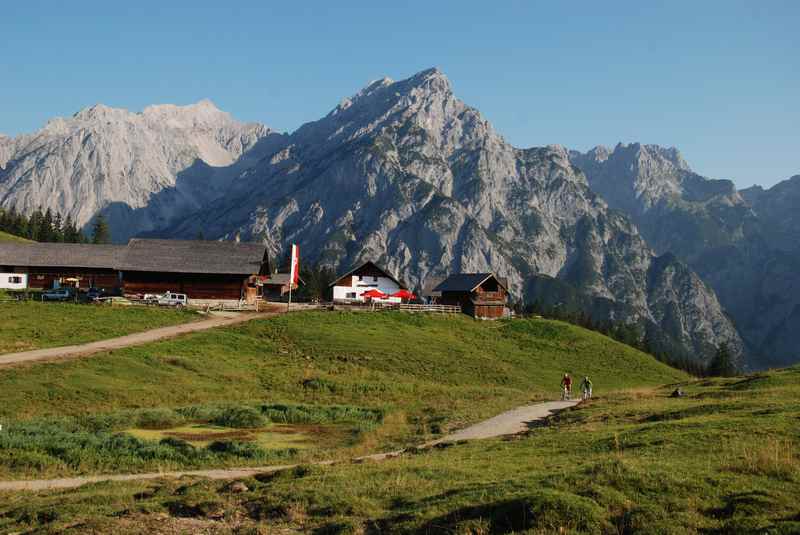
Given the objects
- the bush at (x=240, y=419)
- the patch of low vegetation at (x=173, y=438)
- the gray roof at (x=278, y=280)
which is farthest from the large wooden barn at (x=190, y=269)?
the bush at (x=240, y=419)

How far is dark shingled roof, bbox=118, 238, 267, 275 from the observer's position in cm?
8000

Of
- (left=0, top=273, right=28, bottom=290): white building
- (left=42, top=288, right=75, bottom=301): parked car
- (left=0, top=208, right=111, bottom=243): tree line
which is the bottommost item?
(left=42, top=288, right=75, bottom=301): parked car

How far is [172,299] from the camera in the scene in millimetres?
77188

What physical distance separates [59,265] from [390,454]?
258ft

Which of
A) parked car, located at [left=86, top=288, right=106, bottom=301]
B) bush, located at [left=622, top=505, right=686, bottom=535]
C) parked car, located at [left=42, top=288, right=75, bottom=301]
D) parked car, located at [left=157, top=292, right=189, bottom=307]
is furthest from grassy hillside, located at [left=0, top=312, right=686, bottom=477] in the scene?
parked car, located at [left=42, top=288, right=75, bottom=301]

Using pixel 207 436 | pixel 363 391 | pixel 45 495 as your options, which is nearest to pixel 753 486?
pixel 45 495

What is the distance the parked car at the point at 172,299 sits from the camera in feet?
251

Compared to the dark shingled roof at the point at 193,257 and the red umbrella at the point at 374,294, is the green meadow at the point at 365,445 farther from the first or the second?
the red umbrella at the point at 374,294

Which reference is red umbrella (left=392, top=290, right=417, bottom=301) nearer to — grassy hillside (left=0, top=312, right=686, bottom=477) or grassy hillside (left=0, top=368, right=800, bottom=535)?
grassy hillside (left=0, top=312, right=686, bottom=477)

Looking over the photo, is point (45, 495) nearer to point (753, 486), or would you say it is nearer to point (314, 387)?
point (753, 486)

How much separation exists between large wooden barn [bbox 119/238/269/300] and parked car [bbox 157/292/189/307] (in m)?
2.93

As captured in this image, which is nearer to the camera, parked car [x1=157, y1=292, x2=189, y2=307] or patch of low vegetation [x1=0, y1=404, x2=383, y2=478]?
patch of low vegetation [x1=0, y1=404, x2=383, y2=478]

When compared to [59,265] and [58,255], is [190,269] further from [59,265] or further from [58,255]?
[58,255]

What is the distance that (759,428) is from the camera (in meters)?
22.9
